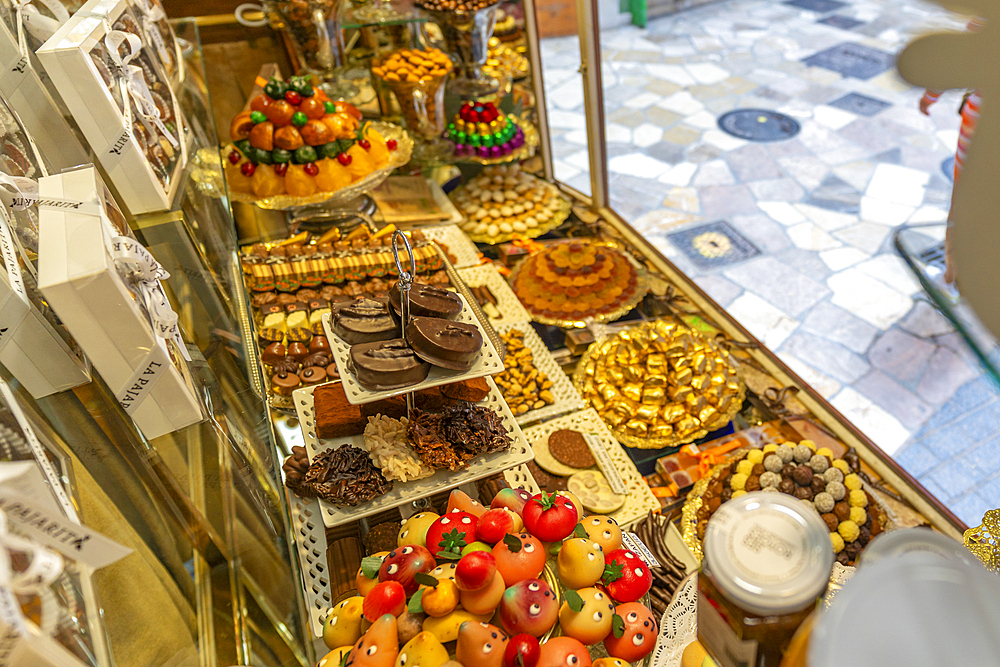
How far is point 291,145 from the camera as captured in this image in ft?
6.28

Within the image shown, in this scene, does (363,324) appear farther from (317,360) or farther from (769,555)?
(769,555)

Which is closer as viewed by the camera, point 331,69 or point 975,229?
point 975,229

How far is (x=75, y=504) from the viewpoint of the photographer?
1.90 feet

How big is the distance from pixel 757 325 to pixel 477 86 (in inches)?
57.0

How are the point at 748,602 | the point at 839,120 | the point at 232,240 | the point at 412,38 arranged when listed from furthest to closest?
the point at 839,120 → the point at 412,38 → the point at 232,240 → the point at 748,602

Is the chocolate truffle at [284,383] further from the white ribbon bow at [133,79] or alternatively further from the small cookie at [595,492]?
the small cookie at [595,492]

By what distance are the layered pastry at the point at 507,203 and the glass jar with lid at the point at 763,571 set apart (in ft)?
5.97

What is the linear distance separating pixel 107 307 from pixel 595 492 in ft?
3.48

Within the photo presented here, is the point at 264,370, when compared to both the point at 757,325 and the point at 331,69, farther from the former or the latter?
the point at 757,325

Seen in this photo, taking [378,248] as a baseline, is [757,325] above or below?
below

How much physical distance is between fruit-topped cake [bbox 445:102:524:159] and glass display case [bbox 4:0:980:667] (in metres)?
0.03

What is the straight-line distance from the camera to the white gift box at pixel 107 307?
679mm

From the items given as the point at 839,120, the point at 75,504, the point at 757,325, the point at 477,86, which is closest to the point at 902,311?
the point at 757,325

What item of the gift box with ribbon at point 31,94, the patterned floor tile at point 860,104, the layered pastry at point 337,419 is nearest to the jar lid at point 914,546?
the layered pastry at point 337,419
